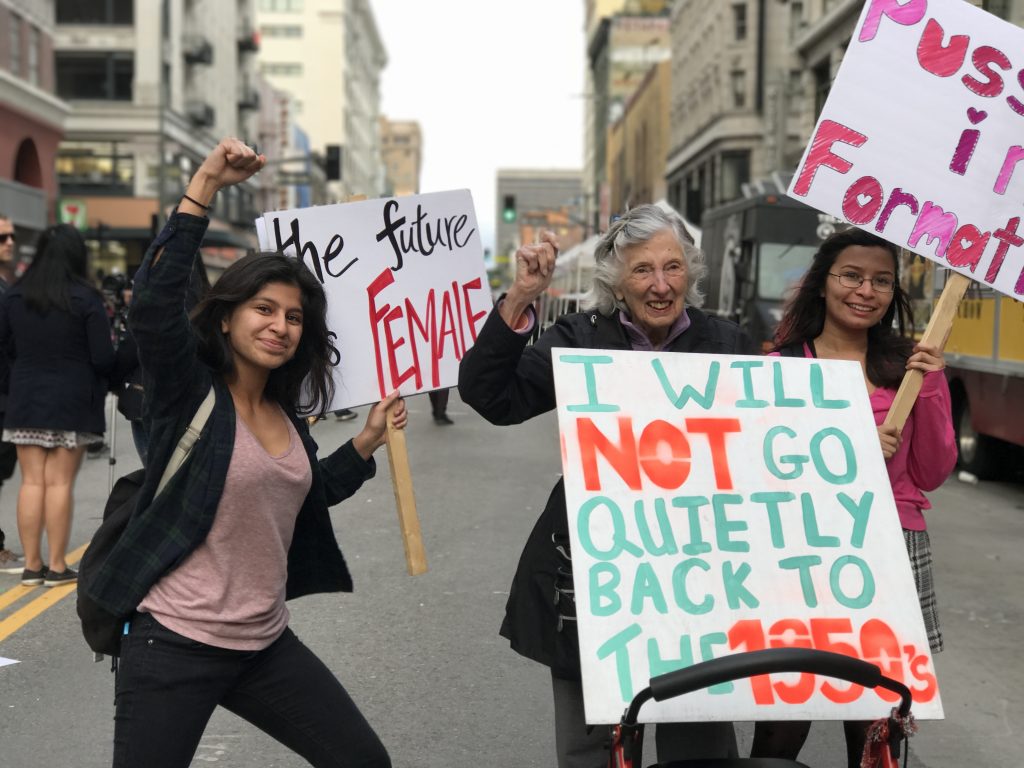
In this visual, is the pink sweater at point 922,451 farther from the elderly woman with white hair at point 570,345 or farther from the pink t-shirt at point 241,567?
the pink t-shirt at point 241,567

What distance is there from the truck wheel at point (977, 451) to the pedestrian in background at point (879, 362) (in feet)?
31.6

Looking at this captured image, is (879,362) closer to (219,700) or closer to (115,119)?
(219,700)

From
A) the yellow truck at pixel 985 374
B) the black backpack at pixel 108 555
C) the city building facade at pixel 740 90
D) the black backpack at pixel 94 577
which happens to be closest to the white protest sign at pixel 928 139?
the black backpack at pixel 108 555

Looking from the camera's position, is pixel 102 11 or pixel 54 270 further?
pixel 102 11

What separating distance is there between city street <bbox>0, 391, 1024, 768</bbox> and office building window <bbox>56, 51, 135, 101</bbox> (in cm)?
4329

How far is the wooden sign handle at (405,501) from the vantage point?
3.61 m

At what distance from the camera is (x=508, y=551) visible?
8531 millimetres

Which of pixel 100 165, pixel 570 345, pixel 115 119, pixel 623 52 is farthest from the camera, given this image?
pixel 623 52

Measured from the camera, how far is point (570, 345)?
3.28 metres

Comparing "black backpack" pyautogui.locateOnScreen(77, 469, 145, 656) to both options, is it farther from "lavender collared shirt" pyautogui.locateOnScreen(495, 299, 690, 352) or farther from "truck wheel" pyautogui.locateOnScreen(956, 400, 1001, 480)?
"truck wheel" pyautogui.locateOnScreen(956, 400, 1001, 480)

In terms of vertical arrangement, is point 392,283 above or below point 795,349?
above

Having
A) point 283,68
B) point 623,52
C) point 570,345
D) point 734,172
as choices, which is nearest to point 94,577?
point 570,345

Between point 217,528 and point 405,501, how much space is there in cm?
73

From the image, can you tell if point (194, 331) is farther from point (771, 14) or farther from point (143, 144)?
point (771, 14)
